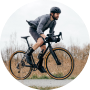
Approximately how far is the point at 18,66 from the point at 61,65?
1627 mm

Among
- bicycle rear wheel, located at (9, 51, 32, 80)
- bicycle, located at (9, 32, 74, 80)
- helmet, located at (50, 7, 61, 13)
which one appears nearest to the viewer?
bicycle, located at (9, 32, 74, 80)

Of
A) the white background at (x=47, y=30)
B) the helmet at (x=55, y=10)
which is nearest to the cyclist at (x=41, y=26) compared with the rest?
the helmet at (x=55, y=10)

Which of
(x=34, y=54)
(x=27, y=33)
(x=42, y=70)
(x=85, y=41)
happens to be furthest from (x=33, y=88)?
(x=85, y=41)

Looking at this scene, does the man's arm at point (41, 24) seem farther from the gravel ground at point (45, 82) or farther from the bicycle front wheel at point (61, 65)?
the gravel ground at point (45, 82)

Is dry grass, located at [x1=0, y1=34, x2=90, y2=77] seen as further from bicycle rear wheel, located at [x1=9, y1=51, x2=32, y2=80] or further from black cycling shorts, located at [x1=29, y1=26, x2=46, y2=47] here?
black cycling shorts, located at [x1=29, y1=26, x2=46, y2=47]

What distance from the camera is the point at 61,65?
23.4ft

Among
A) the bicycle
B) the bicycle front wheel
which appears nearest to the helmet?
the bicycle

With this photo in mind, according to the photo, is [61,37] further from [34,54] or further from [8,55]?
[8,55]

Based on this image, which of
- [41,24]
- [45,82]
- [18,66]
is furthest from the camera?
[18,66]

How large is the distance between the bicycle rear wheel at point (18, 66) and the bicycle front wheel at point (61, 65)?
88cm

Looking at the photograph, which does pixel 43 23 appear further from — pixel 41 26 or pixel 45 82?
pixel 45 82

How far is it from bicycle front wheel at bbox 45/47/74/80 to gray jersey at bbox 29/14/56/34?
855mm

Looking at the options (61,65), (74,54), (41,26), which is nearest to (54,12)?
(41,26)

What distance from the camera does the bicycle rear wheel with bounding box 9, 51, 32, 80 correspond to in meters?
7.64
